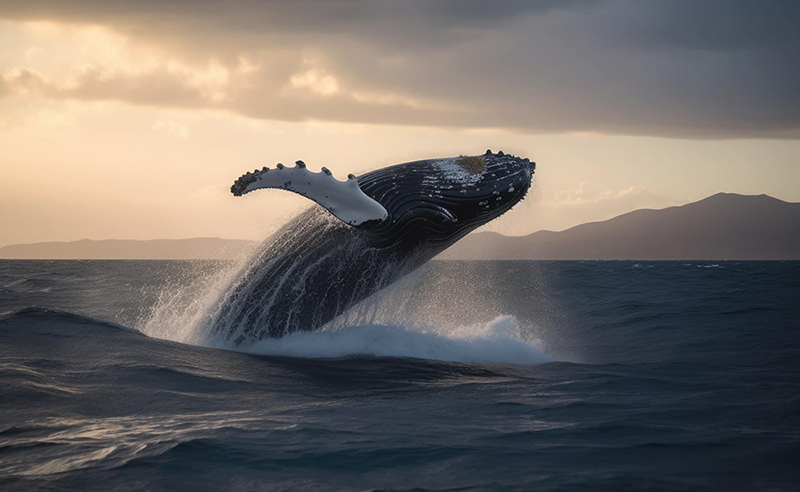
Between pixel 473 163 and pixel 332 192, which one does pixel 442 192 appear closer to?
pixel 473 163

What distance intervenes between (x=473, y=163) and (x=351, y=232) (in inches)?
72.9

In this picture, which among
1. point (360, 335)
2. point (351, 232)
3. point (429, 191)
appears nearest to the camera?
point (429, 191)

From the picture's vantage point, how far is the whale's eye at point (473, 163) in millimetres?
9039

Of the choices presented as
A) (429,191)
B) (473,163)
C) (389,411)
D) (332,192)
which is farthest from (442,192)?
(389,411)

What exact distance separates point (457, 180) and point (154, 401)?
4.49 metres

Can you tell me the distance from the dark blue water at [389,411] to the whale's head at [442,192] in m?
1.63

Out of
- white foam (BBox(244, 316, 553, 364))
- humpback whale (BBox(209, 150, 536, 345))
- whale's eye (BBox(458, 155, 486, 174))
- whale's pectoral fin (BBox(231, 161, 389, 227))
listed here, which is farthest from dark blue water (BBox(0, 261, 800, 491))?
whale's eye (BBox(458, 155, 486, 174))

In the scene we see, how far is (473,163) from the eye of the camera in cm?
910

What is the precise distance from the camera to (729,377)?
30.0ft

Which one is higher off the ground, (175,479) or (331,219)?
(331,219)

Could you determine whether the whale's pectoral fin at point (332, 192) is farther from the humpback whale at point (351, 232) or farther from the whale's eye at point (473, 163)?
the whale's eye at point (473, 163)

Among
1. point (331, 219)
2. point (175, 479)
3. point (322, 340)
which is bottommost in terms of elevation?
point (175, 479)

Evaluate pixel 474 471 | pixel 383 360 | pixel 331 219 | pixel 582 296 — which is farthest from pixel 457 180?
pixel 582 296

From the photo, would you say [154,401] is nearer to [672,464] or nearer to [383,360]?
[383,360]
